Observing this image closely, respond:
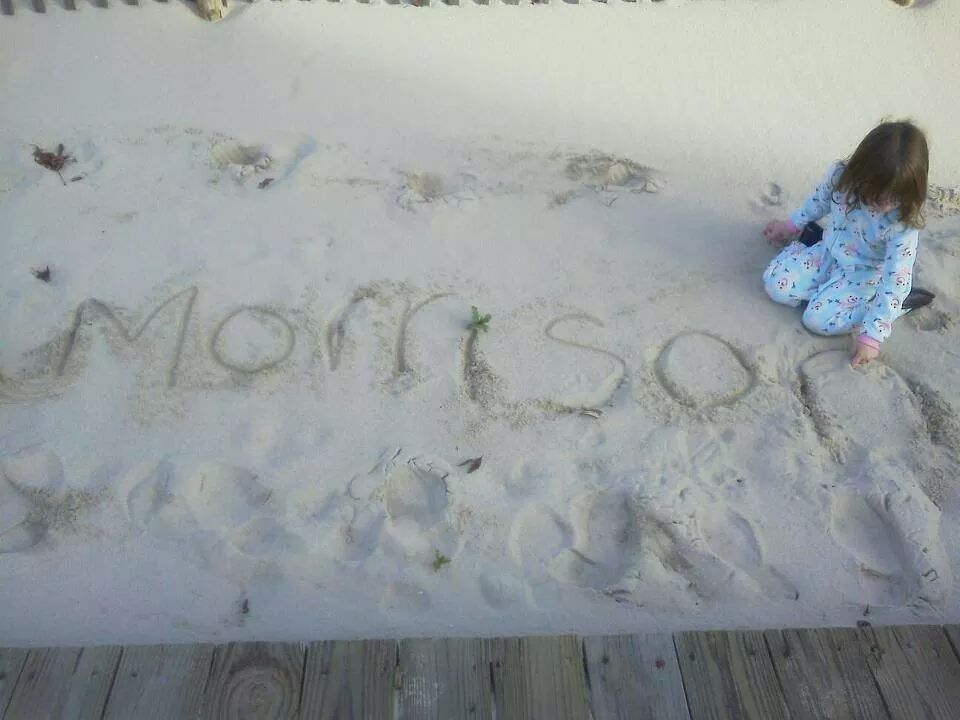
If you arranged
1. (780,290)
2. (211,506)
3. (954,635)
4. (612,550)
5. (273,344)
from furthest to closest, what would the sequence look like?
(780,290)
(273,344)
(211,506)
(612,550)
(954,635)

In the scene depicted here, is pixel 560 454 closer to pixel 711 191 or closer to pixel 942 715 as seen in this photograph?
pixel 942 715

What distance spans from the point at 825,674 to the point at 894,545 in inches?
29.1

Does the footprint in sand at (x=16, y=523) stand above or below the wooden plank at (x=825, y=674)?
below

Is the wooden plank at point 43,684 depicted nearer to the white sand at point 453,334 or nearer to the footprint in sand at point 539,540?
the white sand at point 453,334

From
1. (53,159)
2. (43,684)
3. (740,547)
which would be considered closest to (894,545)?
(740,547)

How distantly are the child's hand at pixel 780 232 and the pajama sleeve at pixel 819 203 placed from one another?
1.6 inches

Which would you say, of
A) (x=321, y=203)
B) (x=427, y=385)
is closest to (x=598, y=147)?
(x=321, y=203)

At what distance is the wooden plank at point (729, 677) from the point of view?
1894 mm

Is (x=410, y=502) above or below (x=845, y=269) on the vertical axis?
below

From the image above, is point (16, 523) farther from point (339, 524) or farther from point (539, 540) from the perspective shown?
point (539, 540)

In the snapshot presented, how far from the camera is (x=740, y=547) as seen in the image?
2.48 m

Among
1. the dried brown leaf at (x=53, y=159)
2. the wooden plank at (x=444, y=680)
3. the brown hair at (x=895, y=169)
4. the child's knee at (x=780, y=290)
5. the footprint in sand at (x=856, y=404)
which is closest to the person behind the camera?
the wooden plank at (x=444, y=680)

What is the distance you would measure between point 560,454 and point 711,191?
1.66 m

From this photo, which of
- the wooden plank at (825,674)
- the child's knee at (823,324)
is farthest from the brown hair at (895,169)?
the wooden plank at (825,674)
